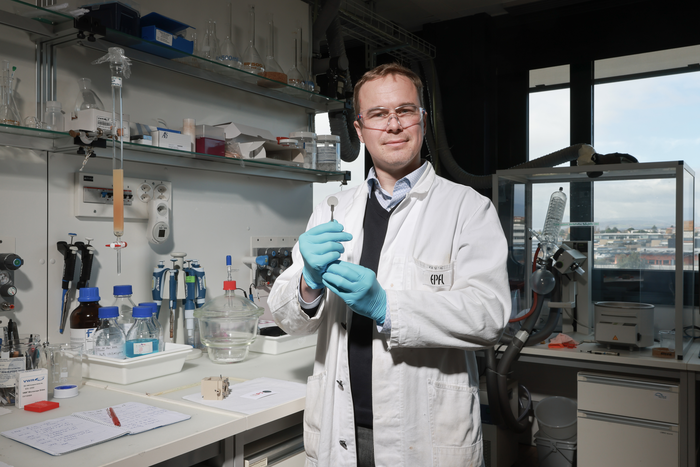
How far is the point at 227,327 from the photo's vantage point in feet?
6.57

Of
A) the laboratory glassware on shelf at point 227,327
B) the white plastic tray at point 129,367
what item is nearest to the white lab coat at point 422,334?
the white plastic tray at point 129,367

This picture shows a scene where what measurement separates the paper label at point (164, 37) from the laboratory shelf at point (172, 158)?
0.37 metres

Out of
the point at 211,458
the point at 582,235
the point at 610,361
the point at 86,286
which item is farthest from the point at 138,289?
the point at 582,235

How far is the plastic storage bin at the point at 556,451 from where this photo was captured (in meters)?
2.96

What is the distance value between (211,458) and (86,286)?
2.67ft

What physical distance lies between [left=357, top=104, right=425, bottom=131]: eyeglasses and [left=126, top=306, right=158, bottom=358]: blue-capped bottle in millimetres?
933

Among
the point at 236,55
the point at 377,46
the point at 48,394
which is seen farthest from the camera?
the point at 377,46

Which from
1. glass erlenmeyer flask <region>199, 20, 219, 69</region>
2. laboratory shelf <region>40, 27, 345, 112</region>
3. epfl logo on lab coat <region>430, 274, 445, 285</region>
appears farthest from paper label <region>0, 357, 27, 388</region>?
glass erlenmeyer flask <region>199, 20, 219, 69</region>

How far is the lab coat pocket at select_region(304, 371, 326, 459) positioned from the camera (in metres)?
1.33

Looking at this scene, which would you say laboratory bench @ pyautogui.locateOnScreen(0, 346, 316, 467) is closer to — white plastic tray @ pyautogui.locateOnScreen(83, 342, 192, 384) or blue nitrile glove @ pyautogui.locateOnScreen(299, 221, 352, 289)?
white plastic tray @ pyautogui.locateOnScreen(83, 342, 192, 384)

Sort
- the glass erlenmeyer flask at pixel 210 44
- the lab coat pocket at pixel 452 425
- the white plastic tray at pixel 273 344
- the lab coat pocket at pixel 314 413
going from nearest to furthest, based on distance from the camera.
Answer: the lab coat pocket at pixel 452 425 → the lab coat pocket at pixel 314 413 → the white plastic tray at pixel 273 344 → the glass erlenmeyer flask at pixel 210 44

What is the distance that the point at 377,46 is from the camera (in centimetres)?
401

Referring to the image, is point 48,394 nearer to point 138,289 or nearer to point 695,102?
point 138,289

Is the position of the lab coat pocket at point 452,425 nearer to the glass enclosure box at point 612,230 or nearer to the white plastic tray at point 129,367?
the white plastic tray at point 129,367
